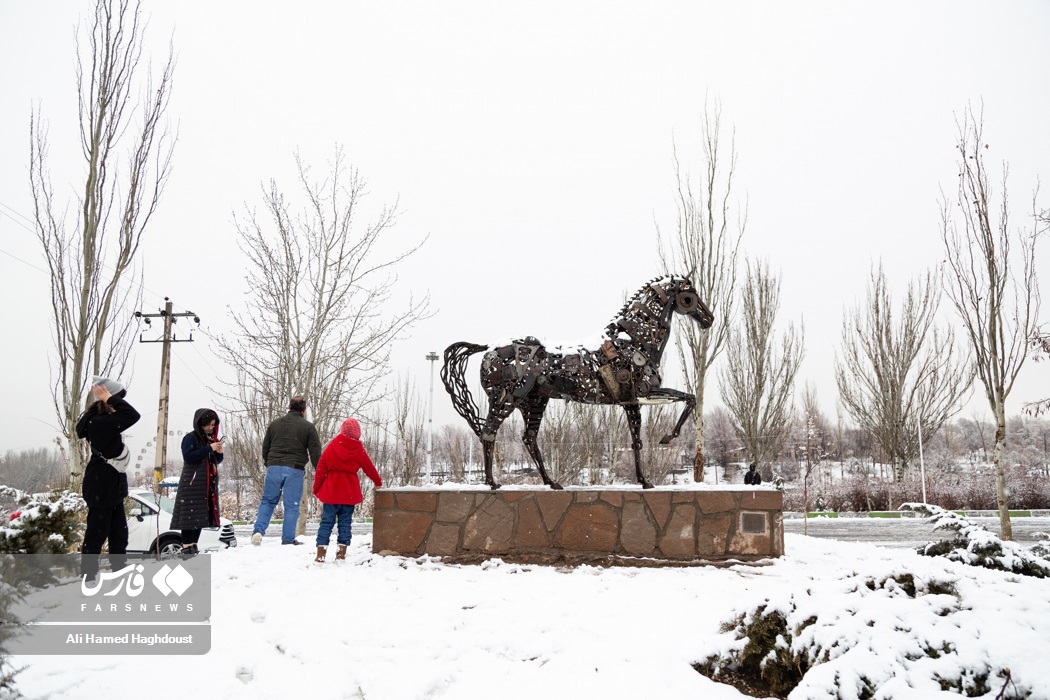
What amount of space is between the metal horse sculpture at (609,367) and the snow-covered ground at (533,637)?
2085 mm

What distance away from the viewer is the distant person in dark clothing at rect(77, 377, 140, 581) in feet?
16.5

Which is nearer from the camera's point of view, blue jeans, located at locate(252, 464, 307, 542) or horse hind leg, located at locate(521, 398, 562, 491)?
blue jeans, located at locate(252, 464, 307, 542)

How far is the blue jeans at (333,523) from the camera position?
6461 millimetres

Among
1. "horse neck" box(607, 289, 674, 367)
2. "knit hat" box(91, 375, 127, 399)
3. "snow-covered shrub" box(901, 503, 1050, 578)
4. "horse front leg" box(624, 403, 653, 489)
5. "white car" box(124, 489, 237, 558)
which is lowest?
"white car" box(124, 489, 237, 558)

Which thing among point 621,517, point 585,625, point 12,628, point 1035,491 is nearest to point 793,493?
point 1035,491

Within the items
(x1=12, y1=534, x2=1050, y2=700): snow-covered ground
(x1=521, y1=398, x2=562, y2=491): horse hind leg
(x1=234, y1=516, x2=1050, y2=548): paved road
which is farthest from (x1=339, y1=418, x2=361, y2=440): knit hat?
(x1=234, y1=516, x2=1050, y2=548): paved road

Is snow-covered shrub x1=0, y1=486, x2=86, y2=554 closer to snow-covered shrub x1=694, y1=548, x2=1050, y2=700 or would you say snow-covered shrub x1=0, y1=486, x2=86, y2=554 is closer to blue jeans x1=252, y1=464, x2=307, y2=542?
blue jeans x1=252, y1=464, x2=307, y2=542

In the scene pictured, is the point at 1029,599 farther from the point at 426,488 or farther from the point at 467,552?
the point at 426,488

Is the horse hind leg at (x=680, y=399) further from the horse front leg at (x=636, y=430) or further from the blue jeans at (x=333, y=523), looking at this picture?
the blue jeans at (x=333, y=523)

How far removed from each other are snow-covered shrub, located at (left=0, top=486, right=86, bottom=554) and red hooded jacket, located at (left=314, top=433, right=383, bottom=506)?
2.18 m

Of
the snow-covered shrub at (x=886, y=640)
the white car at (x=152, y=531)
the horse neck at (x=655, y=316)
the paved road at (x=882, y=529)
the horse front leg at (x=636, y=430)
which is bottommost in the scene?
the paved road at (x=882, y=529)

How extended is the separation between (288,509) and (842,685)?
6243mm

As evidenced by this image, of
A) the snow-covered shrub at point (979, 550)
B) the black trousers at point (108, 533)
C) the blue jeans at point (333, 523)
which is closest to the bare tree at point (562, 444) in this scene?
the blue jeans at point (333, 523)

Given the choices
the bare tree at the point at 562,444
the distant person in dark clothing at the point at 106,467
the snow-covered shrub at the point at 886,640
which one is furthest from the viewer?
the bare tree at the point at 562,444
